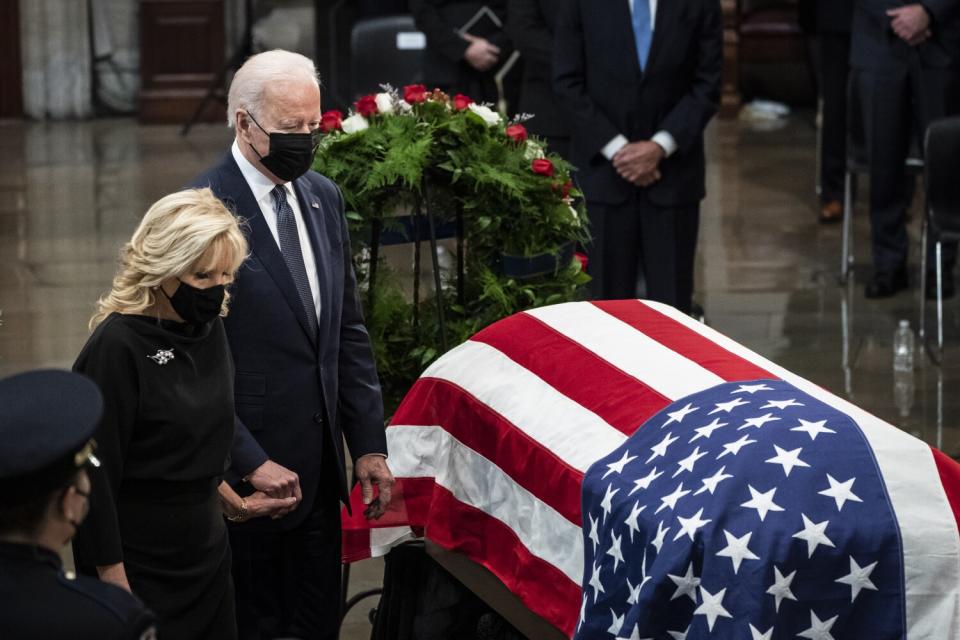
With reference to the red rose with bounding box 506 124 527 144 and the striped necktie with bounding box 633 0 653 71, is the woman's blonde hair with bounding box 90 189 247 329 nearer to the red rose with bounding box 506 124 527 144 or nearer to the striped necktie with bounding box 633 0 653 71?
the red rose with bounding box 506 124 527 144

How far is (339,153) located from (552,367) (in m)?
1.02

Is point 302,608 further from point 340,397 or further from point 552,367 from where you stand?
point 552,367

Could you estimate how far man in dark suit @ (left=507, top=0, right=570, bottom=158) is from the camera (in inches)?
278

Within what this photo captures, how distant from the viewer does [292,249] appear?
139 inches

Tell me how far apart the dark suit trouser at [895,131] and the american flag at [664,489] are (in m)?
4.27

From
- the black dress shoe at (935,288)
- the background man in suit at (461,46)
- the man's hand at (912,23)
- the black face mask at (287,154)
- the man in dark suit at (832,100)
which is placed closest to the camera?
the black face mask at (287,154)

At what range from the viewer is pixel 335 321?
11.8 ft

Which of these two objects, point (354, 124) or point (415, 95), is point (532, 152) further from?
point (354, 124)

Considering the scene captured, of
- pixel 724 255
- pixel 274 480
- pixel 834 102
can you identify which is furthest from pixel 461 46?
pixel 274 480

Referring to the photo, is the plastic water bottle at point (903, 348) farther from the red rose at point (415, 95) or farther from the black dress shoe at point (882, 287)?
the red rose at point (415, 95)

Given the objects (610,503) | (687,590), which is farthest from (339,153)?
(687,590)

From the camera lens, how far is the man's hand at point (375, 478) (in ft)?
12.1

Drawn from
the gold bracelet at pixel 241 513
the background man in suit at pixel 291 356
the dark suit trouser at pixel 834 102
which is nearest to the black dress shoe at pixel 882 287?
the dark suit trouser at pixel 834 102

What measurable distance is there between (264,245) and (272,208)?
0.10 meters
